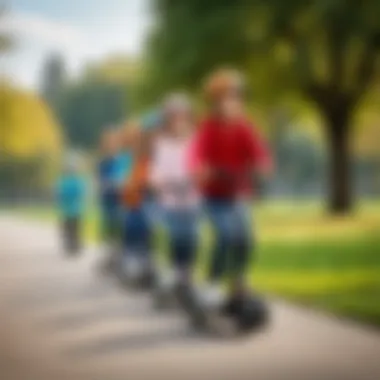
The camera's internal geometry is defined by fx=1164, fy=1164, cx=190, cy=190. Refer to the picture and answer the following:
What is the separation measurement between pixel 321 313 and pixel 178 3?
2.19 feet

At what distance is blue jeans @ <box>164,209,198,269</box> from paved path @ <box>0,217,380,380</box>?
0.37ft

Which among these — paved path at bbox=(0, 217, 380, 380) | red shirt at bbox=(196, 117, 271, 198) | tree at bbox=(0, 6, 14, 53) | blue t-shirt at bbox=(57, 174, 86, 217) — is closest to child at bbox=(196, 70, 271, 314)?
red shirt at bbox=(196, 117, 271, 198)

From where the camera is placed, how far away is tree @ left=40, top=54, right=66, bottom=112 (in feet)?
7.41

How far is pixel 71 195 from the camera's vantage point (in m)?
2.27

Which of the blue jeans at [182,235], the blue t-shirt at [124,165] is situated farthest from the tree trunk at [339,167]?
the blue t-shirt at [124,165]

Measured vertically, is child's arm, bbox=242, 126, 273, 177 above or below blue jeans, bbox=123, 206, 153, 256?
above

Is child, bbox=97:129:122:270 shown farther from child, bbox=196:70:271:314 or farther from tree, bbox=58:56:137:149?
child, bbox=196:70:271:314

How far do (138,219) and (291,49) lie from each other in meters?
0.45

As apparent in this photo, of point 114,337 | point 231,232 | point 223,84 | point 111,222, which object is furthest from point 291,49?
point 114,337

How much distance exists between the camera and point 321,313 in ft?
7.33

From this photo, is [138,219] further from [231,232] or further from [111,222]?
[231,232]

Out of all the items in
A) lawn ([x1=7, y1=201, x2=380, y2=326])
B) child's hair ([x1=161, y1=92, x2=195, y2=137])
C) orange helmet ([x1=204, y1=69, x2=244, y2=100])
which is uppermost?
orange helmet ([x1=204, y1=69, x2=244, y2=100])

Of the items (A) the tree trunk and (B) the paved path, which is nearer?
(B) the paved path

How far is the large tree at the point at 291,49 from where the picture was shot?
227cm
